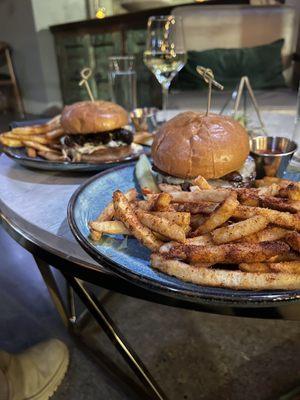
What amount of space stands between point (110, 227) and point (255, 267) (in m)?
0.34

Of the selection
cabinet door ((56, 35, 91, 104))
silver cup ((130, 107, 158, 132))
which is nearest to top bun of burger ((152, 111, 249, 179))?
silver cup ((130, 107, 158, 132))

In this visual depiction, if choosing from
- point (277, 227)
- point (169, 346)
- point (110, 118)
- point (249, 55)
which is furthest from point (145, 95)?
point (277, 227)

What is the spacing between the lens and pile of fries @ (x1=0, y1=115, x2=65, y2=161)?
5.23 feet

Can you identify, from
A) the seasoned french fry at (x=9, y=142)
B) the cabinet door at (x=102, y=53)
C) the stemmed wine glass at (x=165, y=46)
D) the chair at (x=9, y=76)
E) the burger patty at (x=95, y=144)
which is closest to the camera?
the burger patty at (x=95, y=144)

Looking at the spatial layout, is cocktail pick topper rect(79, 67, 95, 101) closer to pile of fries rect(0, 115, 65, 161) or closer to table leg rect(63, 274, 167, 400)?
pile of fries rect(0, 115, 65, 161)

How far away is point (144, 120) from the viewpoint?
6.59 feet

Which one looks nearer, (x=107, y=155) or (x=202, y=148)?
(x=202, y=148)

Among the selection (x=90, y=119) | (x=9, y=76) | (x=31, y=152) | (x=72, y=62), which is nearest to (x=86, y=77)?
(x=90, y=119)

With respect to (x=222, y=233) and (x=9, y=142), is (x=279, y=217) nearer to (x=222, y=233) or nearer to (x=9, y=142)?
(x=222, y=233)

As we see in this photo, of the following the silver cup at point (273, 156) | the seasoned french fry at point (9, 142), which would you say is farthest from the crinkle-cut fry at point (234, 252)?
the seasoned french fry at point (9, 142)

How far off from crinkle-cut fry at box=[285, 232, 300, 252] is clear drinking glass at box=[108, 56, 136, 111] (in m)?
1.96

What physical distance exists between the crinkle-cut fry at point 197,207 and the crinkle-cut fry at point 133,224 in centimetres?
11

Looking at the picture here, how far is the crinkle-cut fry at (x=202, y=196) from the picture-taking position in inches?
34.0

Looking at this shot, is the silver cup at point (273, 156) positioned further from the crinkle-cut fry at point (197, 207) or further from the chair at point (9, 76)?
the chair at point (9, 76)
